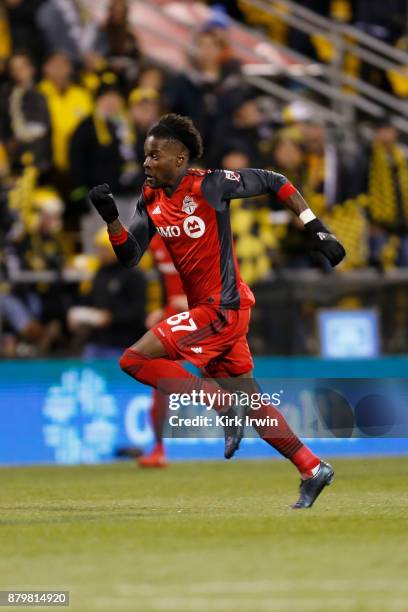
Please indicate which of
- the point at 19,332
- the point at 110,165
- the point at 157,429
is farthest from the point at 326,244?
the point at 110,165

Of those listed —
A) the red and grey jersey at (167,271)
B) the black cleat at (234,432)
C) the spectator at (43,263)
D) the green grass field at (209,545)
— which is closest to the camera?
the green grass field at (209,545)

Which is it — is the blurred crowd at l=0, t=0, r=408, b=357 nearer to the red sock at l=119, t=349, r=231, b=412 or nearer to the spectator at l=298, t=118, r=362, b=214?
the spectator at l=298, t=118, r=362, b=214

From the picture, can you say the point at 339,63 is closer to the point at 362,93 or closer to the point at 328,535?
the point at 362,93

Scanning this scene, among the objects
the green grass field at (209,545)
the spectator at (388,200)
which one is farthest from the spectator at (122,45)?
the green grass field at (209,545)

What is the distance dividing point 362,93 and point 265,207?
4.27 metres

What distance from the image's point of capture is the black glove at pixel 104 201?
979cm

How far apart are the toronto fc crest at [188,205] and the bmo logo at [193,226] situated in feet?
0.13

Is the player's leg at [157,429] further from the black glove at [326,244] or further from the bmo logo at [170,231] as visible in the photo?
the black glove at [326,244]

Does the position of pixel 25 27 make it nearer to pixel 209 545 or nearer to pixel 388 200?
pixel 388 200

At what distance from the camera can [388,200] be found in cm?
1878

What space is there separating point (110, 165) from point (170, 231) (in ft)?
24.8

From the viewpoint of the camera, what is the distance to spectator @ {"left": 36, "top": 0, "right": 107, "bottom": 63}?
19.4 metres

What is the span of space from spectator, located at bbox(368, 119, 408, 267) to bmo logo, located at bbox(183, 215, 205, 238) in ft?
26.2

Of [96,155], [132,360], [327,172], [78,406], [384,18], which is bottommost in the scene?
[78,406]
